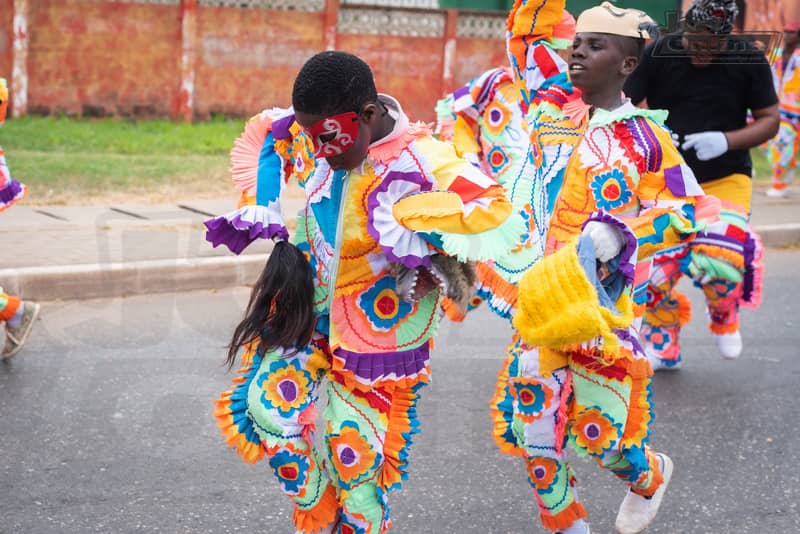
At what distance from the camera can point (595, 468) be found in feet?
16.6

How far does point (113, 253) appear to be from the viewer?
26.1ft

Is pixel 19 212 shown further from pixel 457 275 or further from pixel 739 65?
pixel 457 275

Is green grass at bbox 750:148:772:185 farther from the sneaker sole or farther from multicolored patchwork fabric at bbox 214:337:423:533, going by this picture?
multicolored patchwork fabric at bbox 214:337:423:533

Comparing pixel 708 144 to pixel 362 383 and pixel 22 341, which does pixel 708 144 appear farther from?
pixel 22 341

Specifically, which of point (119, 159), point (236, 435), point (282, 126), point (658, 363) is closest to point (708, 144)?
point (658, 363)

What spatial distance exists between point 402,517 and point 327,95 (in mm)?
1863

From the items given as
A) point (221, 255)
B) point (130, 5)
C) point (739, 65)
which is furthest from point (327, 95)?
point (130, 5)

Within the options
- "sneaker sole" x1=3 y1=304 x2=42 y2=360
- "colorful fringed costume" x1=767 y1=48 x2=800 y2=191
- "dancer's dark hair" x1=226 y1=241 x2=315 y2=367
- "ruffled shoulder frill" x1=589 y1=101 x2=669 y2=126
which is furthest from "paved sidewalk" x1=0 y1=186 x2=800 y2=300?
"colorful fringed costume" x1=767 y1=48 x2=800 y2=191

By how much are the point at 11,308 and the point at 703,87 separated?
12.0 feet

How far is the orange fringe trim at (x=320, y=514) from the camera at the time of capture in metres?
3.54

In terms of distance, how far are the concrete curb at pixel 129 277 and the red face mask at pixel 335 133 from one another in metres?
4.37

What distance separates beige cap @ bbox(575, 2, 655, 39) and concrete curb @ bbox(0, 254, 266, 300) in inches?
169

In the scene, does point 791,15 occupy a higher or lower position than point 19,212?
higher

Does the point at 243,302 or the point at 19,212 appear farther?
the point at 19,212
